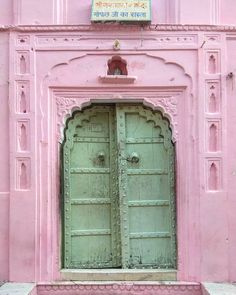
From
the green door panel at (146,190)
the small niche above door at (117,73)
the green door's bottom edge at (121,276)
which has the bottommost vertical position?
the green door's bottom edge at (121,276)

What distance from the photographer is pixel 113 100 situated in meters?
4.82

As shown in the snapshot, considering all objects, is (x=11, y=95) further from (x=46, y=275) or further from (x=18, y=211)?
(x=46, y=275)

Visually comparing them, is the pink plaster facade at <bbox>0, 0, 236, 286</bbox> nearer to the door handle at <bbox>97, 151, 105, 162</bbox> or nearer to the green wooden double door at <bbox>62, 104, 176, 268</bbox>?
the green wooden double door at <bbox>62, 104, 176, 268</bbox>

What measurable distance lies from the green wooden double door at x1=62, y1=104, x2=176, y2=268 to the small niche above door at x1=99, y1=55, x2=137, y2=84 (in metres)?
0.33

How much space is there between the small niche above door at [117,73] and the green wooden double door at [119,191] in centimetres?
33

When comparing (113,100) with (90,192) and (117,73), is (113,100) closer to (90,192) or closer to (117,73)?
(117,73)

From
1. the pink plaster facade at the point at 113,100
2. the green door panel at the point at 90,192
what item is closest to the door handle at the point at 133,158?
the green door panel at the point at 90,192

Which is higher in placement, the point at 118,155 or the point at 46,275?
the point at 118,155

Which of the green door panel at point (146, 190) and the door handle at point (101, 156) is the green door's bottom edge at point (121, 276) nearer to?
the green door panel at point (146, 190)

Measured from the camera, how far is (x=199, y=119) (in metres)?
4.71

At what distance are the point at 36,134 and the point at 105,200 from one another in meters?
1.04

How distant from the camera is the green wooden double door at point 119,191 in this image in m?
4.84

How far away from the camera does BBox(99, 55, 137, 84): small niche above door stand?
186 inches

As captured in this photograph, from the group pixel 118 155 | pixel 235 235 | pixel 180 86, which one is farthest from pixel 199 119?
pixel 235 235
